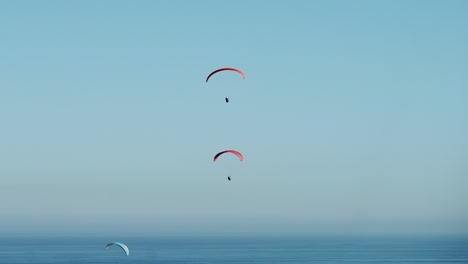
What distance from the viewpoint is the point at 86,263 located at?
122375 mm

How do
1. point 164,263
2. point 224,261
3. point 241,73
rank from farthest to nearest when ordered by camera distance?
point 224,261
point 164,263
point 241,73

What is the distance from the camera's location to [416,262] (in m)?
130

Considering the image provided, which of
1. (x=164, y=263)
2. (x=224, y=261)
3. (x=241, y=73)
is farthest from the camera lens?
(x=224, y=261)

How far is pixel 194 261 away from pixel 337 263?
22.4 metres

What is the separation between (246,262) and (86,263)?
24.8 meters

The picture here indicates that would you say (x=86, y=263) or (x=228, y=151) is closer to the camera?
(x=228, y=151)

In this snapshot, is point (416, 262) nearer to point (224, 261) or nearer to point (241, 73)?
point (224, 261)

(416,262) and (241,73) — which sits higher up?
(416,262)

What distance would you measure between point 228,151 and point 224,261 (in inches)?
3593

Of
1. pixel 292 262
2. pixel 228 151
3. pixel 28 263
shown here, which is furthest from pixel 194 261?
pixel 228 151

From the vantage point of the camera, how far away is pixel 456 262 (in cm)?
13075

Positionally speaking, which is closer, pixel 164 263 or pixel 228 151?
pixel 228 151

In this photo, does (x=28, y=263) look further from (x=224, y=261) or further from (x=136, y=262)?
(x=224, y=261)

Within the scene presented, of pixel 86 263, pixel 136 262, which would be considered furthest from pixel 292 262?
pixel 86 263
